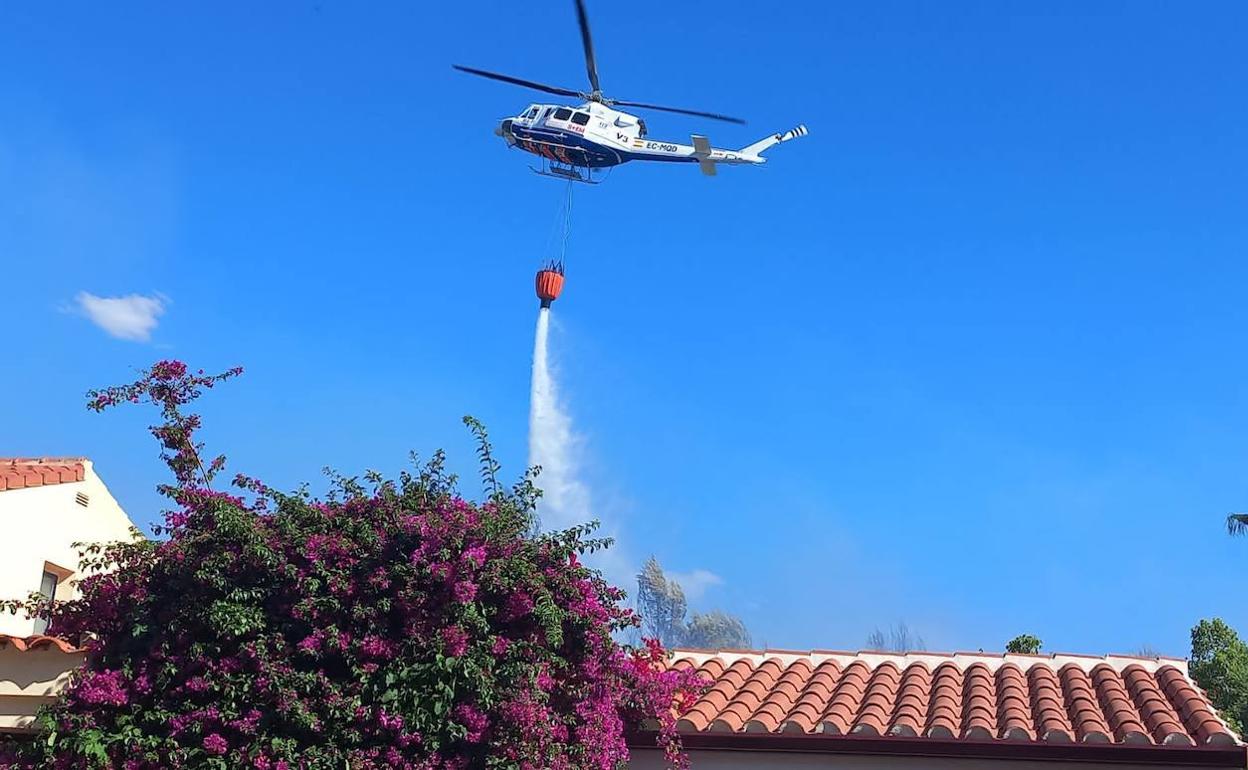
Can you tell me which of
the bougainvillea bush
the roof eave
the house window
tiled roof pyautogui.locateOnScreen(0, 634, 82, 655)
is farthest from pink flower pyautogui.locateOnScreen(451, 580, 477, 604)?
the house window

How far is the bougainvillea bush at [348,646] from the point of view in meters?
8.92

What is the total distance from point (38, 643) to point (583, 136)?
3752 centimetres

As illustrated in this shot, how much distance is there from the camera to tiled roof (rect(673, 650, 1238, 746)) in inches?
384

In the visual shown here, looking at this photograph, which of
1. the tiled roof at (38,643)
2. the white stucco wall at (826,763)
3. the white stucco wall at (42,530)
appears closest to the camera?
the white stucco wall at (826,763)

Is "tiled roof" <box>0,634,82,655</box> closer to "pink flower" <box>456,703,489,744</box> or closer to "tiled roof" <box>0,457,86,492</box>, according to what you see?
"pink flower" <box>456,703,489,744</box>

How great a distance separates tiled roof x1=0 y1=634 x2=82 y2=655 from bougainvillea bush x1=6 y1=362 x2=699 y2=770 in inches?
4.3

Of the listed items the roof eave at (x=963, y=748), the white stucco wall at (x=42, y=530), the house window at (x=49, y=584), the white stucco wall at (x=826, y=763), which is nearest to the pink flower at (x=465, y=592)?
the roof eave at (x=963, y=748)

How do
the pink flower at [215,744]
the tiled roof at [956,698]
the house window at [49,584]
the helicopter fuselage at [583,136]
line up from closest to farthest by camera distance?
the pink flower at [215,744], the tiled roof at [956,698], the house window at [49,584], the helicopter fuselage at [583,136]

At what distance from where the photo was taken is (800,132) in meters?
56.0

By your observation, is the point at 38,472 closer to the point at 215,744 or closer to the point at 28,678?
the point at 28,678

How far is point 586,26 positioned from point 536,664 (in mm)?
38351

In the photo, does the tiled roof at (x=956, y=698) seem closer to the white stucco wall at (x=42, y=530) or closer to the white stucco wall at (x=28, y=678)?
the white stucco wall at (x=28, y=678)

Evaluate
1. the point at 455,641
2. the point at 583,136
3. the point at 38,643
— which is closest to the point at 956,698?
the point at 455,641

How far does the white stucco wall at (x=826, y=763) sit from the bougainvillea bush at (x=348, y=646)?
0.36 meters
